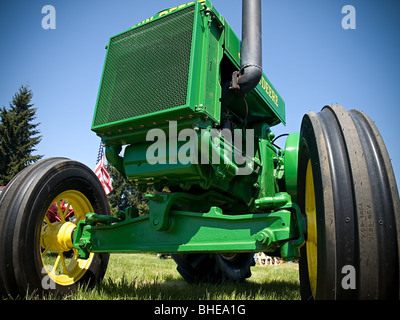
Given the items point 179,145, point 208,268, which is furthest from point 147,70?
point 208,268

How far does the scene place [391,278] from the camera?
160 cm

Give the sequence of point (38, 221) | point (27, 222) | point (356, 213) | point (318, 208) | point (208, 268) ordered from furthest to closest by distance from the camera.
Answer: point (208, 268) → point (38, 221) → point (27, 222) → point (318, 208) → point (356, 213)

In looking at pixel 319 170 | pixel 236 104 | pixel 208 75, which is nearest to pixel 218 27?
pixel 208 75

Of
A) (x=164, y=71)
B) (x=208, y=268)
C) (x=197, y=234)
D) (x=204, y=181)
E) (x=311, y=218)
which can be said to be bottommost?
(x=208, y=268)

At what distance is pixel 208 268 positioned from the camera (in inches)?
170

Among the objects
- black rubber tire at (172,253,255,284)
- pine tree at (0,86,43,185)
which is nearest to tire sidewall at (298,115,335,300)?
black rubber tire at (172,253,255,284)

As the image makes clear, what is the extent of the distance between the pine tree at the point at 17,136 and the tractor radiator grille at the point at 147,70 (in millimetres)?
22768

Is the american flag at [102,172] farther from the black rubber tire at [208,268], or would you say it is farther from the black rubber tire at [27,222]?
the black rubber tire at [27,222]

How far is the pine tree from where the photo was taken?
23.3 m

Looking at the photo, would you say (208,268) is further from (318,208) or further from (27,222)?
(318,208)

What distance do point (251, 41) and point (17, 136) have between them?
89.1ft

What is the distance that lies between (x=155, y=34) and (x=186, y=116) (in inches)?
36.2

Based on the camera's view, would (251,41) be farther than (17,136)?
No

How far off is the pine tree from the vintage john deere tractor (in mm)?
22618
